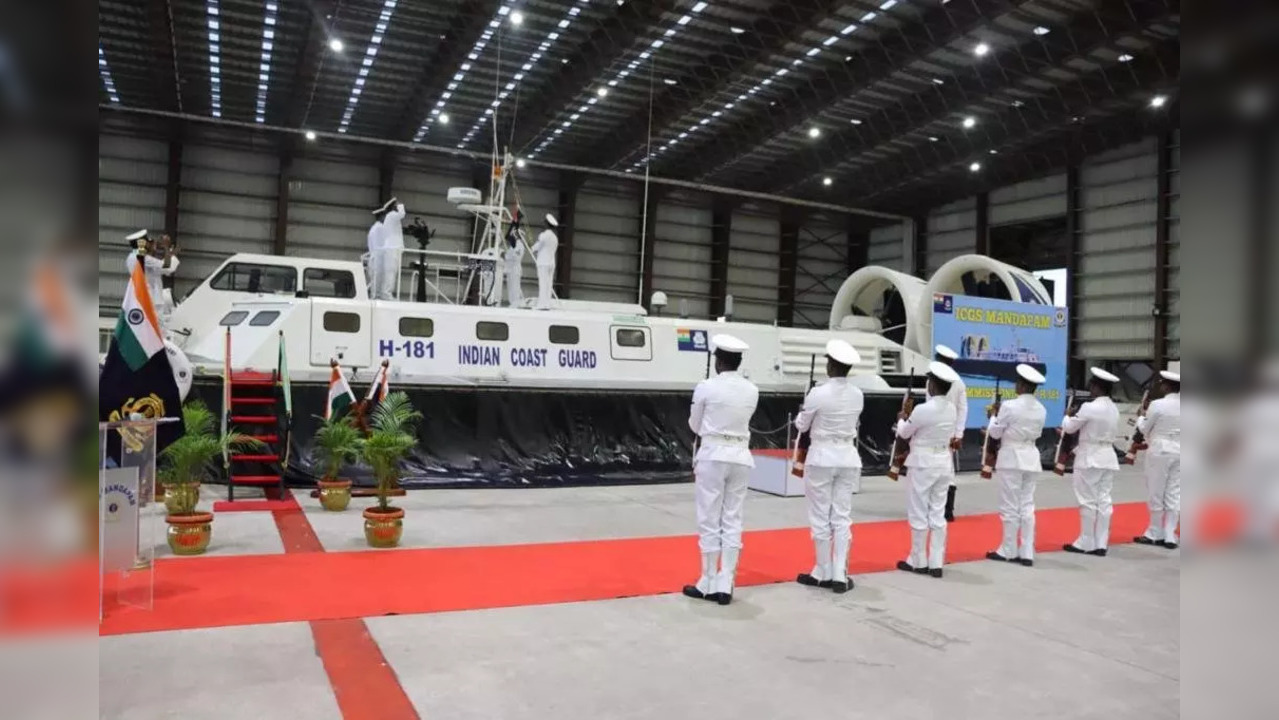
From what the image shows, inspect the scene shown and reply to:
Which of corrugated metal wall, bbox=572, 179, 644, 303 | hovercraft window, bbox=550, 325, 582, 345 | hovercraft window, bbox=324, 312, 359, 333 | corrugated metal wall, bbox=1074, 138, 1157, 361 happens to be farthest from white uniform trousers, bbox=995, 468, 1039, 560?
corrugated metal wall, bbox=572, 179, 644, 303

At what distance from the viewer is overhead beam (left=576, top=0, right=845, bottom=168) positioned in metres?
15.6

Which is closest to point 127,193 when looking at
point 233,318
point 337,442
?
point 233,318

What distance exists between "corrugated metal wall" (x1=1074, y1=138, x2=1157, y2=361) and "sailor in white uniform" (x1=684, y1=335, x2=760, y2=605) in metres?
19.4

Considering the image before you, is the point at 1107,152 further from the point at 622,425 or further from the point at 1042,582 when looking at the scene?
the point at 1042,582

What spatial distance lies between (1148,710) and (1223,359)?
3417mm

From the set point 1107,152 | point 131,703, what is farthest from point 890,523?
point 1107,152

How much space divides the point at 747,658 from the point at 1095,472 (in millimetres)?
4588

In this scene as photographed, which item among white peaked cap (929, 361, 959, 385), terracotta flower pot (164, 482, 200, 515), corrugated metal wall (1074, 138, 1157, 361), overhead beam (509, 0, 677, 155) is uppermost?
overhead beam (509, 0, 677, 155)

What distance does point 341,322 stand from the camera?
31.1 feet

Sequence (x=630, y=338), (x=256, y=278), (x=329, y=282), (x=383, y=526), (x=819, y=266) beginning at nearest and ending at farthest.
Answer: (x=383, y=526), (x=256, y=278), (x=329, y=282), (x=630, y=338), (x=819, y=266)

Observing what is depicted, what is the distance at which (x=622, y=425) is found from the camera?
425 inches

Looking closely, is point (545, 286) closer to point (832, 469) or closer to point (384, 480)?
point (384, 480)

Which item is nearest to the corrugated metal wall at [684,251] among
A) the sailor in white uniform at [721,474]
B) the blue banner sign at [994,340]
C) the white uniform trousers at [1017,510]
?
the blue banner sign at [994,340]

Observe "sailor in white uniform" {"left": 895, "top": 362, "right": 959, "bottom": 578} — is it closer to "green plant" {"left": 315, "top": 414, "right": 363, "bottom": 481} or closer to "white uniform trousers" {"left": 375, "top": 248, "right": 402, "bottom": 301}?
"green plant" {"left": 315, "top": 414, "right": 363, "bottom": 481}
